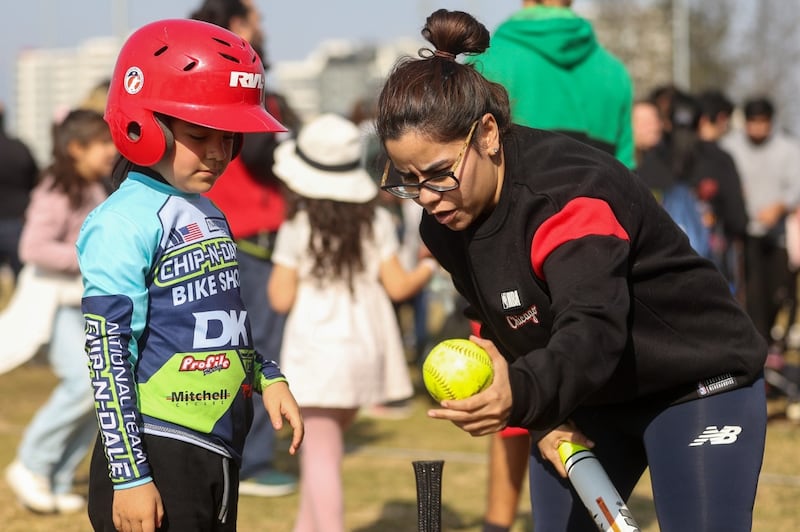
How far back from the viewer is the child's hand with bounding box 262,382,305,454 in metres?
3.25

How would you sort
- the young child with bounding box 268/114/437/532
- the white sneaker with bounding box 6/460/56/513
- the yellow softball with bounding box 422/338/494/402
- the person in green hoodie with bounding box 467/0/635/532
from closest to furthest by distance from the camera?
1. the yellow softball with bounding box 422/338/494/402
2. the person in green hoodie with bounding box 467/0/635/532
3. the young child with bounding box 268/114/437/532
4. the white sneaker with bounding box 6/460/56/513

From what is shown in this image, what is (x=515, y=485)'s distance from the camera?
491 cm

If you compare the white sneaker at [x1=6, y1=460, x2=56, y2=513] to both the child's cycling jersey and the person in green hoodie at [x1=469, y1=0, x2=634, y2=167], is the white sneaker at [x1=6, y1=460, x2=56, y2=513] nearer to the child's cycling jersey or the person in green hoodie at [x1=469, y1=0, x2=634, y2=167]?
the person in green hoodie at [x1=469, y1=0, x2=634, y2=167]

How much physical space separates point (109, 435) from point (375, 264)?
2.75 metres

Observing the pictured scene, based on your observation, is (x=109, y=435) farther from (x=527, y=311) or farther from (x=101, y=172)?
(x=101, y=172)

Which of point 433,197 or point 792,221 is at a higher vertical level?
point 433,197

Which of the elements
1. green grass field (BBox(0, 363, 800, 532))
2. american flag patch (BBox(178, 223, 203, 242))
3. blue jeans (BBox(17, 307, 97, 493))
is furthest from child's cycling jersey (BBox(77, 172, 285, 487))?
blue jeans (BBox(17, 307, 97, 493))

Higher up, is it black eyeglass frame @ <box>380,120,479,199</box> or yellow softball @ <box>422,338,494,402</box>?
black eyeglass frame @ <box>380,120,479,199</box>

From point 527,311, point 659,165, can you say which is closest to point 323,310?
point 527,311

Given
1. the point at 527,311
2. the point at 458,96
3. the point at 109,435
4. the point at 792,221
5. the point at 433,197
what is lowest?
the point at 792,221

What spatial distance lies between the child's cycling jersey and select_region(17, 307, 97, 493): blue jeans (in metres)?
3.18

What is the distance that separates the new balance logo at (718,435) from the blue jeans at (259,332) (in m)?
3.48

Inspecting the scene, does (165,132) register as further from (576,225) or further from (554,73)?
(554,73)

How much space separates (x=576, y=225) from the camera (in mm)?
2707
